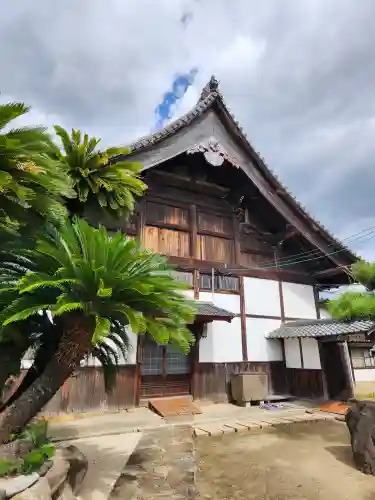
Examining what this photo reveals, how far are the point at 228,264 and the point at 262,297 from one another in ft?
5.55

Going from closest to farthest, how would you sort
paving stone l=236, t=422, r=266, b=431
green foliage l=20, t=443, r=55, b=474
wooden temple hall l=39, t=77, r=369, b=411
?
green foliage l=20, t=443, r=55, b=474 < paving stone l=236, t=422, r=266, b=431 < wooden temple hall l=39, t=77, r=369, b=411

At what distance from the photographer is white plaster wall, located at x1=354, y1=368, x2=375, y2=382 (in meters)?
14.5

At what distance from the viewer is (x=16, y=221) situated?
417 cm

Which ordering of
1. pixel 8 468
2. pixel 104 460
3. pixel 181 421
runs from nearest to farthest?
pixel 8 468 → pixel 104 460 → pixel 181 421

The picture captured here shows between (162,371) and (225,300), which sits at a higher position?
(225,300)

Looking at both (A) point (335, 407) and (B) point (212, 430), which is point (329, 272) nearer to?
(A) point (335, 407)

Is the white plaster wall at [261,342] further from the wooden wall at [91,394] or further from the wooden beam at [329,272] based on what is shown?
the wooden wall at [91,394]

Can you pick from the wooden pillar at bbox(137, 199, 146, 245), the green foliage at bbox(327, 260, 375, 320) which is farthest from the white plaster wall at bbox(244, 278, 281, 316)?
the wooden pillar at bbox(137, 199, 146, 245)

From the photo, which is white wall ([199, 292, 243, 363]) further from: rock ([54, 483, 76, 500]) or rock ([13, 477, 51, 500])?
rock ([13, 477, 51, 500])

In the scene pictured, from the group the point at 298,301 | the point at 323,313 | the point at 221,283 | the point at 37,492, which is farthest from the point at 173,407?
the point at 323,313

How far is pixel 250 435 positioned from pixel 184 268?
5.14m

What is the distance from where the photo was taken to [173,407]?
879 centimetres

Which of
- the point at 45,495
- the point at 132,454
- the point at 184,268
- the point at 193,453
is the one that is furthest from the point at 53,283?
the point at 184,268

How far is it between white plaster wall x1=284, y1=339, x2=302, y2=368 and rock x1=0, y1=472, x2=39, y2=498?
935 cm
